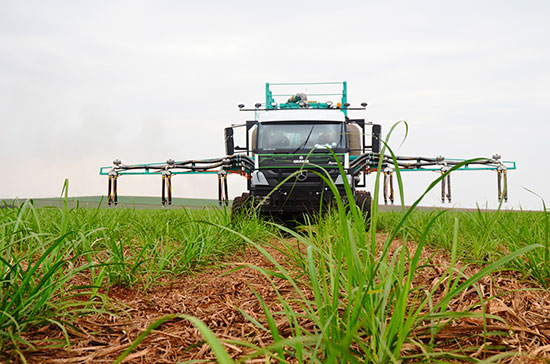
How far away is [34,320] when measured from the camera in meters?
1.91

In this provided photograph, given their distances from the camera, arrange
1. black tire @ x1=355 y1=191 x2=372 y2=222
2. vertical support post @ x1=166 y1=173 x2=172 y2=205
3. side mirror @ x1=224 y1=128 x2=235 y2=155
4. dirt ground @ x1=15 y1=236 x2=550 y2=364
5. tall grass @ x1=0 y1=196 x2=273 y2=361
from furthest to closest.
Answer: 1. vertical support post @ x1=166 y1=173 x2=172 y2=205
2. side mirror @ x1=224 y1=128 x2=235 y2=155
3. black tire @ x1=355 y1=191 x2=372 y2=222
4. tall grass @ x1=0 y1=196 x2=273 y2=361
5. dirt ground @ x1=15 y1=236 x2=550 y2=364

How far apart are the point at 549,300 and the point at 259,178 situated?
21.8ft

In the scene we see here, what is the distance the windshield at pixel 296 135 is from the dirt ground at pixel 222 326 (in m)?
6.25

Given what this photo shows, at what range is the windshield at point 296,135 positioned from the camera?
9.05 metres

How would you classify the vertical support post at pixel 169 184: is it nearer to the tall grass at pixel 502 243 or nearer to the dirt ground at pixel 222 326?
the tall grass at pixel 502 243

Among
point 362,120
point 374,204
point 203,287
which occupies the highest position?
point 362,120

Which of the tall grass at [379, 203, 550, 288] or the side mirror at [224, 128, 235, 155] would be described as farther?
the side mirror at [224, 128, 235, 155]

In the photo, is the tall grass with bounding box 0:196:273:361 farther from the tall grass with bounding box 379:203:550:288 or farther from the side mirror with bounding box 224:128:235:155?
the side mirror with bounding box 224:128:235:155

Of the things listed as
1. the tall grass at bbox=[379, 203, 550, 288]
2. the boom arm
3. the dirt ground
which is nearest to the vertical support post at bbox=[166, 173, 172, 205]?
the boom arm

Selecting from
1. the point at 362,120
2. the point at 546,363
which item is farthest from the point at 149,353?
the point at 362,120

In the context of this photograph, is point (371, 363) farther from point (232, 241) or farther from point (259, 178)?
point (259, 178)

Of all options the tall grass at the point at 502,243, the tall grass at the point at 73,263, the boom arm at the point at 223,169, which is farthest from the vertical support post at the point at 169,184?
the tall grass at the point at 502,243

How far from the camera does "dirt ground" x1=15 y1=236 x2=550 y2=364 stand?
1.73 metres

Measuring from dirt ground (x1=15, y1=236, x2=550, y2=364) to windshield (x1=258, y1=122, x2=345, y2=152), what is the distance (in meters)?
6.25
